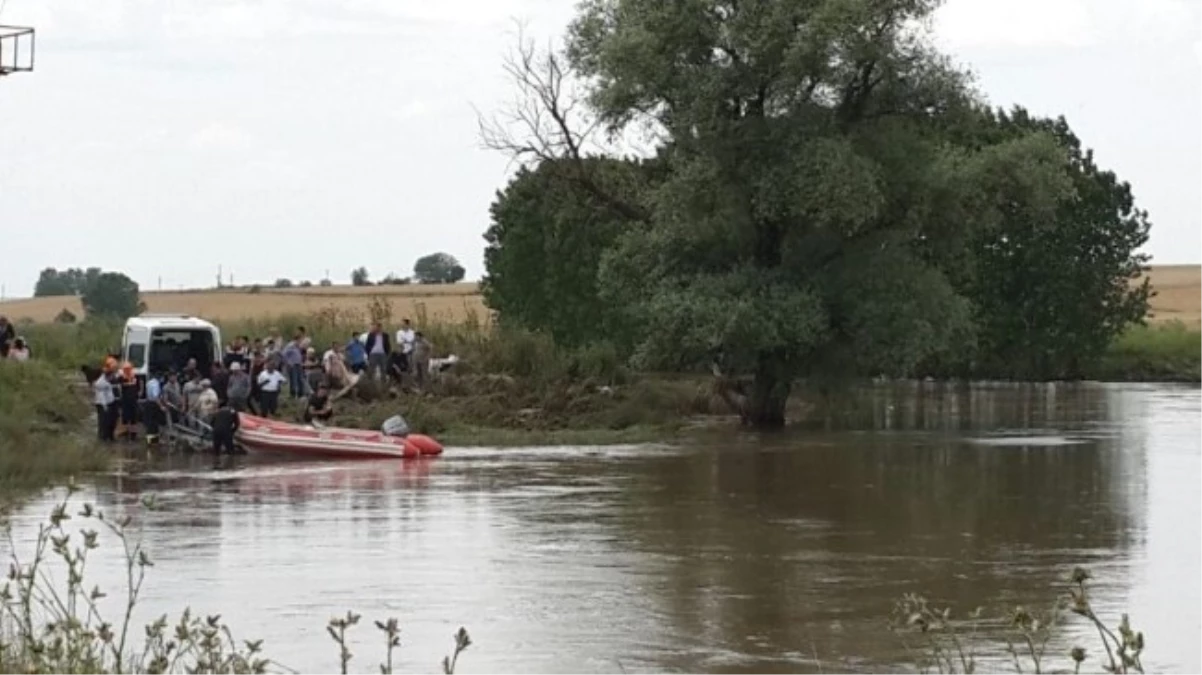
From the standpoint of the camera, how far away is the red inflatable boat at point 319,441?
36.1 m

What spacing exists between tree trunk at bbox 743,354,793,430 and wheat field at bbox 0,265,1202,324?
130ft

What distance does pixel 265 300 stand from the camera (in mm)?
99000

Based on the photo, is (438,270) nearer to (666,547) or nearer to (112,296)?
(112,296)

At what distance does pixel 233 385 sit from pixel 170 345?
3693mm

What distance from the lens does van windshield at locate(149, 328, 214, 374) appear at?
41.0 m

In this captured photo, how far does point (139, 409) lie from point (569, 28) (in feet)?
46.0

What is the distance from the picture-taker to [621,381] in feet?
162

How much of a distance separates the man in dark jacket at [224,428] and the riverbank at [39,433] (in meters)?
2.01

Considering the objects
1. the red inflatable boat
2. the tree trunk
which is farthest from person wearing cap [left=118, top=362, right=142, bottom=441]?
the tree trunk

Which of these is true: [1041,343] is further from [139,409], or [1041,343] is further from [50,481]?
[50,481]

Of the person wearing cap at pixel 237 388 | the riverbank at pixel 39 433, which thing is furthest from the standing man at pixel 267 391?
the riverbank at pixel 39 433

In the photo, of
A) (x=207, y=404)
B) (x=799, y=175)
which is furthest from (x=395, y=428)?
(x=799, y=175)

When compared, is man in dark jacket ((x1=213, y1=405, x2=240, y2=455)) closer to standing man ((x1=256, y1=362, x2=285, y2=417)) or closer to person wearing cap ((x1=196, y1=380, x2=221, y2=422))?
person wearing cap ((x1=196, y1=380, x2=221, y2=422))

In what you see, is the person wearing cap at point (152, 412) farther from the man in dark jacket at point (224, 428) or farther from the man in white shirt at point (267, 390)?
the man in white shirt at point (267, 390)
